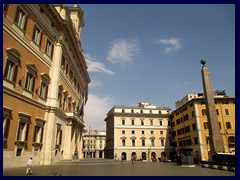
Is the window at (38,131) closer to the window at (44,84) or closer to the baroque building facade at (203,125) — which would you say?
the window at (44,84)

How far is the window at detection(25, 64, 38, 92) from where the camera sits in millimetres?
16281

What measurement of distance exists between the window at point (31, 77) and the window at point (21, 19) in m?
3.10

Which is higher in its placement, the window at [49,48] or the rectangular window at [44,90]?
the window at [49,48]

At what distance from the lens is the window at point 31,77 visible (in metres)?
16.3

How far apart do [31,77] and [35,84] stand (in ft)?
2.60

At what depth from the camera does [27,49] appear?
53.5 ft

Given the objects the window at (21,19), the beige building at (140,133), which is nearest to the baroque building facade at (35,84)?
the window at (21,19)

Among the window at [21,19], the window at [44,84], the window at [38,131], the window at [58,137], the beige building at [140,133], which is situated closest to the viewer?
the window at [21,19]

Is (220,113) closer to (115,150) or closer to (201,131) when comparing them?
(201,131)

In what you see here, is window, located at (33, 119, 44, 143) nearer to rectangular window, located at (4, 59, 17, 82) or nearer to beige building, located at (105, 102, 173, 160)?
rectangular window, located at (4, 59, 17, 82)

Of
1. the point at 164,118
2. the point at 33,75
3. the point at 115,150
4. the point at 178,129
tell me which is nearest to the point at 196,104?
the point at 178,129

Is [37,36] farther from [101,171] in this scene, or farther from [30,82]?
[101,171]

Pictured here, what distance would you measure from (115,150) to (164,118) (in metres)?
15.6

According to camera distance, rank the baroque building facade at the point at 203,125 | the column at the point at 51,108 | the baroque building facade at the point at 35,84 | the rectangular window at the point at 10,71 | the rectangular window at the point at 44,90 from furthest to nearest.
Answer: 1. the baroque building facade at the point at 203,125
2. the rectangular window at the point at 44,90
3. the column at the point at 51,108
4. the baroque building facade at the point at 35,84
5. the rectangular window at the point at 10,71
